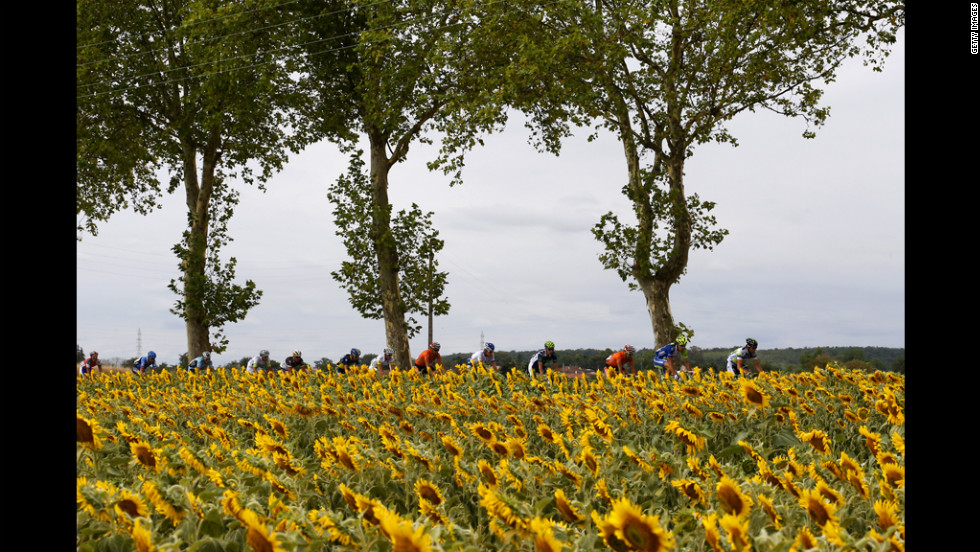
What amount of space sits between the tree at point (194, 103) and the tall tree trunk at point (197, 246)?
0.11 ft

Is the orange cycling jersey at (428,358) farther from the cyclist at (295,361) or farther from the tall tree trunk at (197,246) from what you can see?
the tall tree trunk at (197,246)

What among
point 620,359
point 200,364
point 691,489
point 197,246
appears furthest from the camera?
point 197,246

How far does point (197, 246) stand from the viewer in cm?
2461

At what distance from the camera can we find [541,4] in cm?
1964

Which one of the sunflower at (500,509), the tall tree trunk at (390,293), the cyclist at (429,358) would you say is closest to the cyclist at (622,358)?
the cyclist at (429,358)

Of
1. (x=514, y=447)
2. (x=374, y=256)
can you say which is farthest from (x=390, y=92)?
(x=514, y=447)

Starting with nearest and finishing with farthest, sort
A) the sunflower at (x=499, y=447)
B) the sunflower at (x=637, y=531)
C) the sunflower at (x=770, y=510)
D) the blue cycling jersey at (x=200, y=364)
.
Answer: the sunflower at (x=637, y=531) < the sunflower at (x=770, y=510) < the sunflower at (x=499, y=447) < the blue cycling jersey at (x=200, y=364)

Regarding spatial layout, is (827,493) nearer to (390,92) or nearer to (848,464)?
(848,464)

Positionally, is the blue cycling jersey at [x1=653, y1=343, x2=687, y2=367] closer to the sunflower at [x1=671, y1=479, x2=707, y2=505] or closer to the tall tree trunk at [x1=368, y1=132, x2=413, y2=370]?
the tall tree trunk at [x1=368, y1=132, x2=413, y2=370]

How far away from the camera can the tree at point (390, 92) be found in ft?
67.5

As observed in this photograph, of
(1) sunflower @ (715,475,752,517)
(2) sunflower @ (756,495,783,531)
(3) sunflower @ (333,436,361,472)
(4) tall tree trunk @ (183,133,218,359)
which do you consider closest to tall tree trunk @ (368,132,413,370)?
(4) tall tree trunk @ (183,133,218,359)

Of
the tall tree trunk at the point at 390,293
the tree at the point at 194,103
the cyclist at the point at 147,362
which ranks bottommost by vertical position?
the cyclist at the point at 147,362

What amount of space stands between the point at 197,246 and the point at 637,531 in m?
24.2
